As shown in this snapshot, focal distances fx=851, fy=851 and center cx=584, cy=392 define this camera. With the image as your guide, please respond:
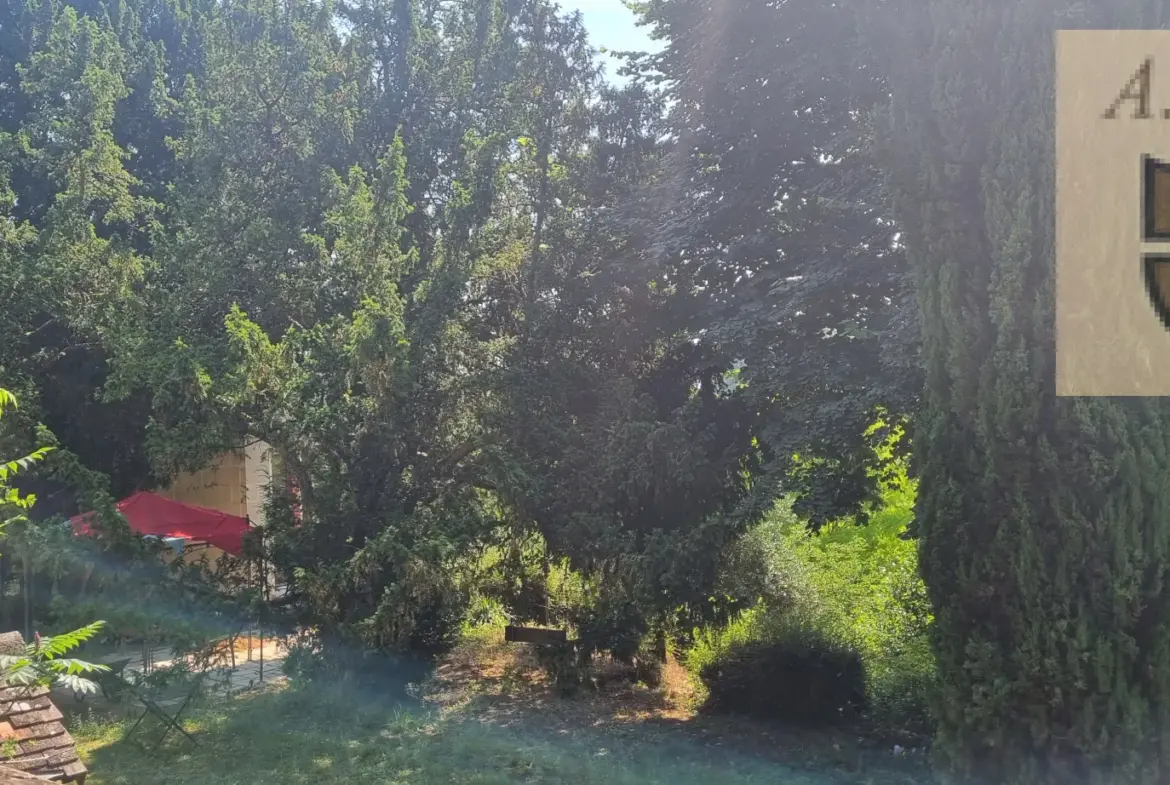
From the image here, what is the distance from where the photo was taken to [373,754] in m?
6.95

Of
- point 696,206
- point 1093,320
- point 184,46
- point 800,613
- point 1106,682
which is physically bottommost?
point 800,613

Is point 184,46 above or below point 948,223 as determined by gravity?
above

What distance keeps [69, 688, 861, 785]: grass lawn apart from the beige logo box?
3644mm

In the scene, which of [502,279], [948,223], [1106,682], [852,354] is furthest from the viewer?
[502,279]

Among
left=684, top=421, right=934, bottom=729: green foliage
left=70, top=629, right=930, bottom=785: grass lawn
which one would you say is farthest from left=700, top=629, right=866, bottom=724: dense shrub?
left=70, top=629, right=930, bottom=785: grass lawn

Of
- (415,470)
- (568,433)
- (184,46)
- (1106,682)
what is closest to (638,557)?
(568,433)

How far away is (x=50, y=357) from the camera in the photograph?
400 inches

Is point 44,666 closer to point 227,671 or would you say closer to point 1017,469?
point 1017,469

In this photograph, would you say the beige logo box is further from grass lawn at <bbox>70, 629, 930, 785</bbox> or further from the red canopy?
the red canopy

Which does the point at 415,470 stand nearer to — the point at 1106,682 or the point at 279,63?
the point at 279,63

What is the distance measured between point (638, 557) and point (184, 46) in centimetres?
1203

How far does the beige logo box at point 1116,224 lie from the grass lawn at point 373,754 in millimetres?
3644

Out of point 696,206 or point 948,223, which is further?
point 696,206

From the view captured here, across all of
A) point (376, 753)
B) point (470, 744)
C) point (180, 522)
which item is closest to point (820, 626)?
point (470, 744)
